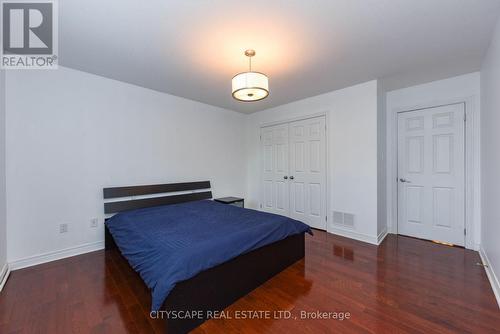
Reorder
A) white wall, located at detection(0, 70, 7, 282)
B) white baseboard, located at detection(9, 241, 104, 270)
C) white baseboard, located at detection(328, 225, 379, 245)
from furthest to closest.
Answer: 1. white baseboard, located at detection(328, 225, 379, 245)
2. white baseboard, located at detection(9, 241, 104, 270)
3. white wall, located at detection(0, 70, 7, 282)

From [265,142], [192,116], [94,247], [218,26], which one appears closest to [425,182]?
[265,142]

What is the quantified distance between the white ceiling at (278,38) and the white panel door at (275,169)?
57.6 inches

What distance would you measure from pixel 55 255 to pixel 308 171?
3842 millimetres

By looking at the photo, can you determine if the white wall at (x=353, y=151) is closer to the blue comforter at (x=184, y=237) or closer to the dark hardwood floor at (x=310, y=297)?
the dark hardwood floor at (x=310, y=297)

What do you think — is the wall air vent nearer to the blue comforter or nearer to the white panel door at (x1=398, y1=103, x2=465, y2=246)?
the white panel door at (x1=398, y1=103, x2=465, y2=246)

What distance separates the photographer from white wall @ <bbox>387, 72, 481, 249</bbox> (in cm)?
287

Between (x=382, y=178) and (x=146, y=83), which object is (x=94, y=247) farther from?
(x=382, y=178)

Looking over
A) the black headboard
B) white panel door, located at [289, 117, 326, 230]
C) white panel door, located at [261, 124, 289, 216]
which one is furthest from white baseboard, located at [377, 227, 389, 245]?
the black headboard

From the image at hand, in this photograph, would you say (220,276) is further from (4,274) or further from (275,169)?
(275,169)

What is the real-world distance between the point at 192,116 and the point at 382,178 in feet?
11.2

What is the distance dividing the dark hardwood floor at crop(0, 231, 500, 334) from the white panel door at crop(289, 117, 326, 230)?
123 cm

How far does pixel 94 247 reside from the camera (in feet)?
9.54

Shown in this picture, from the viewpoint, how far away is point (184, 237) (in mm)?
1930

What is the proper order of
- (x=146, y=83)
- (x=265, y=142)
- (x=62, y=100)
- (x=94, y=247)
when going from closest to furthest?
(x=62, y=100), (x=94, y=247), (x=146, y=83), (x=265, y=142)
